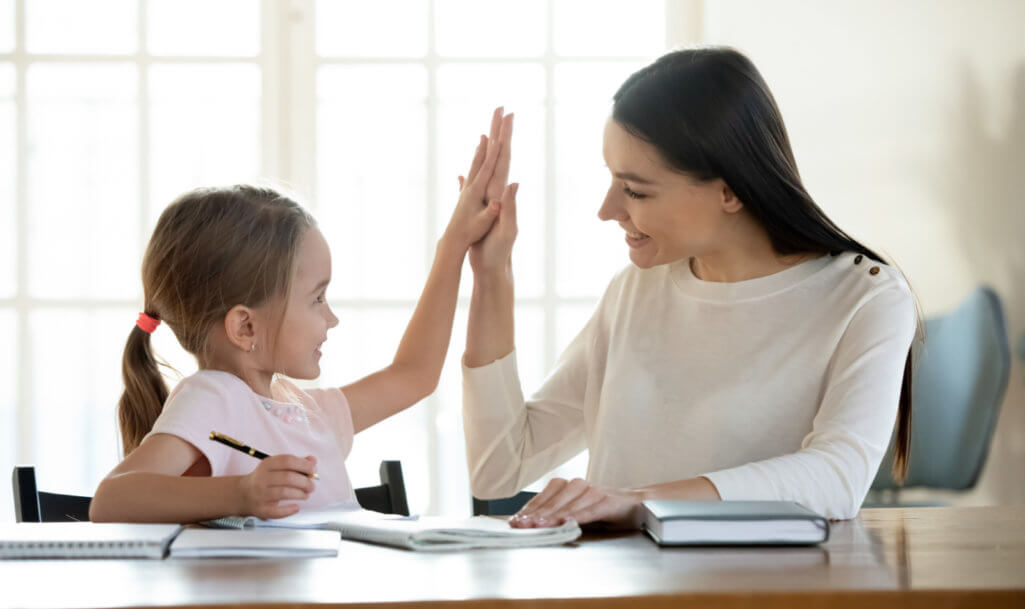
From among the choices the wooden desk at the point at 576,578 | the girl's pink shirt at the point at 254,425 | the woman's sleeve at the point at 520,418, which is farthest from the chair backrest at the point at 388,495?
the wooden desk at the point at 576,578

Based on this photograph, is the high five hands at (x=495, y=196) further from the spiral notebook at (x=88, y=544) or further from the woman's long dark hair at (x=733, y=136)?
the spiral notebook at (x=88, y=544)

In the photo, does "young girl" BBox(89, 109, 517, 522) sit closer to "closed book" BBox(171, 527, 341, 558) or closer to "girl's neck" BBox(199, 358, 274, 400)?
"girl's neck" BBox(199, 358, 274, 400)

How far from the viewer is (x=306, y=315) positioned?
152cm

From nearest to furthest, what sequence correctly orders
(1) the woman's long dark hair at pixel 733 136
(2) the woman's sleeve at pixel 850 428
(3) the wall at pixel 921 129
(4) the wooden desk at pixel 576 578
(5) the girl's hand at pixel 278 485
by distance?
1. (4) the wooden desk at pixel 576 578
2. (5) the girl's hand at pixel 278 485
3. (2) the woman's sleeve at pixel 850 428
4. (1) the woman's long dark hair at pixel 733 136
5. (3) the wall at pixel 921 129

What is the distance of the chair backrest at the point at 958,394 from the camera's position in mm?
2834

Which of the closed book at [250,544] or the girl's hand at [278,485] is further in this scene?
the girl's hand at [278,485]

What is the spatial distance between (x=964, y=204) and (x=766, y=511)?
2.46 m

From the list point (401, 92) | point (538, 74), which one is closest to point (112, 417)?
point (401, 92)

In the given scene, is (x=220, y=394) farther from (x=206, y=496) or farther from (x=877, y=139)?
(x=877, y=139)

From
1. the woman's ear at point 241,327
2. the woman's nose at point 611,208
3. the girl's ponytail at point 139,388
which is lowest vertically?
the girl's ponytail at point 139,388

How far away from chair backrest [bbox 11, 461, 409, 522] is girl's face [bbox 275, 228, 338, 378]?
1.26 ft

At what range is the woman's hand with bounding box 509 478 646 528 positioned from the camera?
1.21 m

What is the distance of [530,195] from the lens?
138 inches

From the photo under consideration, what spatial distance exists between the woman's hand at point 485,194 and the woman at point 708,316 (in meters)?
0.02
